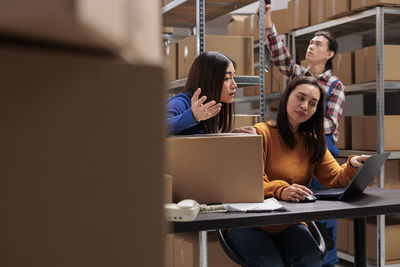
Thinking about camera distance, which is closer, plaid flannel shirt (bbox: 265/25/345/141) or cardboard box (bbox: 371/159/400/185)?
plaid flannel shirt (bbox: 265/25/345/141)

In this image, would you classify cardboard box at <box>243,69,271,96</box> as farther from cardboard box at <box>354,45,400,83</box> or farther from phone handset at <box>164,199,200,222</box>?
phone handset at <box>164,199,200,222</box>

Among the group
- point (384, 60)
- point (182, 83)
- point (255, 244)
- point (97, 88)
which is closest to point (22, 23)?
point (97, 88)

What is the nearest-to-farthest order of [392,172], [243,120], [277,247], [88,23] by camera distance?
[88,23], [277,247], [243,120], [392,172]

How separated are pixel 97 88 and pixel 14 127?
0.07 m

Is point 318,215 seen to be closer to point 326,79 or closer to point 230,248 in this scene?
point 230,248

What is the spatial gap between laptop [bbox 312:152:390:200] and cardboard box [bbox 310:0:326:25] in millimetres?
2307

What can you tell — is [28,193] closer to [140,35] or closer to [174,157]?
[140,35]

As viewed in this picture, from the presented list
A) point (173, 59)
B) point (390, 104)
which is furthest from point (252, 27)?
point (390, 104)

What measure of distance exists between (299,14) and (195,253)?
2.54 meters

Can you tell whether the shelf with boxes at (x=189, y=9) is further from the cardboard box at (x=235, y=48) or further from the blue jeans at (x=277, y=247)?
the blue jeans at (x=277, y=247)

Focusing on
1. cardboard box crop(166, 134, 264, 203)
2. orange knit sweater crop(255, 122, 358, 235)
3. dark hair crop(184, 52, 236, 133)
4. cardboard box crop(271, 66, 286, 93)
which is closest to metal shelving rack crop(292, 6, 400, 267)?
cardboard box crop(271, 66, 286, 93)

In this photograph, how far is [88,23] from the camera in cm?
32

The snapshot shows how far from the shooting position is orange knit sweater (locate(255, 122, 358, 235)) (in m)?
2.12

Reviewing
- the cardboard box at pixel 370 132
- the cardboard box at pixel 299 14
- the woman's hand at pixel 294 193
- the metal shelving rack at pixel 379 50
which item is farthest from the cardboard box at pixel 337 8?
the woman's hand at pixel 294 193
